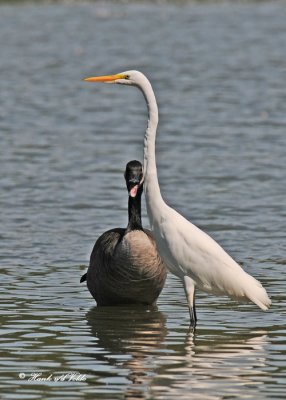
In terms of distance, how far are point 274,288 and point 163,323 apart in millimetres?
1813

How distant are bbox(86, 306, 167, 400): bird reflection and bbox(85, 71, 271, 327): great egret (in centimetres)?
56

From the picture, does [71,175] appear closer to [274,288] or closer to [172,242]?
[274,288]

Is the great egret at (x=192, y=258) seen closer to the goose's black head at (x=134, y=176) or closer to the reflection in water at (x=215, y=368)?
the reflection in water at (x=215, y=368)

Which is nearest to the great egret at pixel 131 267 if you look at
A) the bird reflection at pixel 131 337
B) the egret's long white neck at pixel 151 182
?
the bird reflection at pixel 131 337

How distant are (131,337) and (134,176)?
182cm

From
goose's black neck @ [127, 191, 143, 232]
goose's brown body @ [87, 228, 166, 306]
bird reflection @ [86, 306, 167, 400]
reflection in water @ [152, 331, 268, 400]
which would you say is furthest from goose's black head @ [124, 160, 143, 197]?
reflection in water @ [152, 331, 268, 400]

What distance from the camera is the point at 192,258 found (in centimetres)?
1243

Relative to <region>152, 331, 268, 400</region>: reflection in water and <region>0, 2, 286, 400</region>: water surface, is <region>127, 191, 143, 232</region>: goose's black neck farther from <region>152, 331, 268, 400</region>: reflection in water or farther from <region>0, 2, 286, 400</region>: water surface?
<region>152, 331, 268, 400</region>: reflection in water

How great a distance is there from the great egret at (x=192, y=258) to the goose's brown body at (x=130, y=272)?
72 centimetres

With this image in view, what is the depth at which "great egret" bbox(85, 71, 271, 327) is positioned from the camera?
40.7 feet

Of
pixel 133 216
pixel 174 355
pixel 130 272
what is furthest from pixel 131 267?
pixel 174 355

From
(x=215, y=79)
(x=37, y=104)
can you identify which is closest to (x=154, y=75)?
(x=215, y=79)

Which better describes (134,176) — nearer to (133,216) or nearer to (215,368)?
(133,216)

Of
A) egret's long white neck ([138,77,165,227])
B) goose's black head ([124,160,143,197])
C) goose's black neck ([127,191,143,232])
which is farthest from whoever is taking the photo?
goose's black neck ([127,191,143,232])
